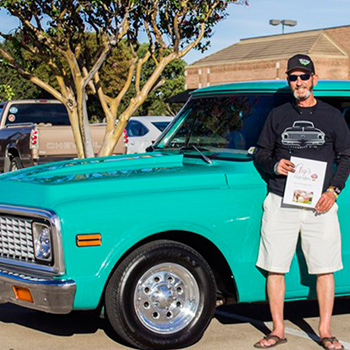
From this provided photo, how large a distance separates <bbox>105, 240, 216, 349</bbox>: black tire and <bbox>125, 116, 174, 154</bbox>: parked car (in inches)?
608

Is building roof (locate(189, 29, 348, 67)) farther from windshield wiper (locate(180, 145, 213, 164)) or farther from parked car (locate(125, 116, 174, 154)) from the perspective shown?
windshield wiper (locate(180, 145, 213, 164))

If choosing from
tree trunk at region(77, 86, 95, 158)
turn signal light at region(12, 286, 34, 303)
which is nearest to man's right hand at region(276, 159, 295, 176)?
turn signal light at region(12, 286, 34, 303)

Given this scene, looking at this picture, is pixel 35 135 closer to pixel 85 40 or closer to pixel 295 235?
pixel 85 40

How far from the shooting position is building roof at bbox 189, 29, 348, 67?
71438 mm

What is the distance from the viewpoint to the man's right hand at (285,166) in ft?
18.1

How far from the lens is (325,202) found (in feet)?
18.2

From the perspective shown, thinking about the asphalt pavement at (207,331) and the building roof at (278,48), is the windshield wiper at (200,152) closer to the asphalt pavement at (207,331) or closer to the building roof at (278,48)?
the asphalt pavement at (207,331)

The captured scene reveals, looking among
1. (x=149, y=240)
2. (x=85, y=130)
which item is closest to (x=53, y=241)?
(x=149, y=240)

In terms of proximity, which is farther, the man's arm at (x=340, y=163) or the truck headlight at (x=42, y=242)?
the man's arm at (x=340, y=163)

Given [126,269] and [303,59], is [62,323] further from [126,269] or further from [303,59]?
[303,59]

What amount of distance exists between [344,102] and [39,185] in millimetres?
2429

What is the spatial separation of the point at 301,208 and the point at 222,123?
120 centimetres

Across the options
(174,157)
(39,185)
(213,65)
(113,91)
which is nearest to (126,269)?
(39,185)

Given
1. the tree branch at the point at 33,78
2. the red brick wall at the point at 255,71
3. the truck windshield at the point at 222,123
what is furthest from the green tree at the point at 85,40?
the red brick wall at the point at 255,71
